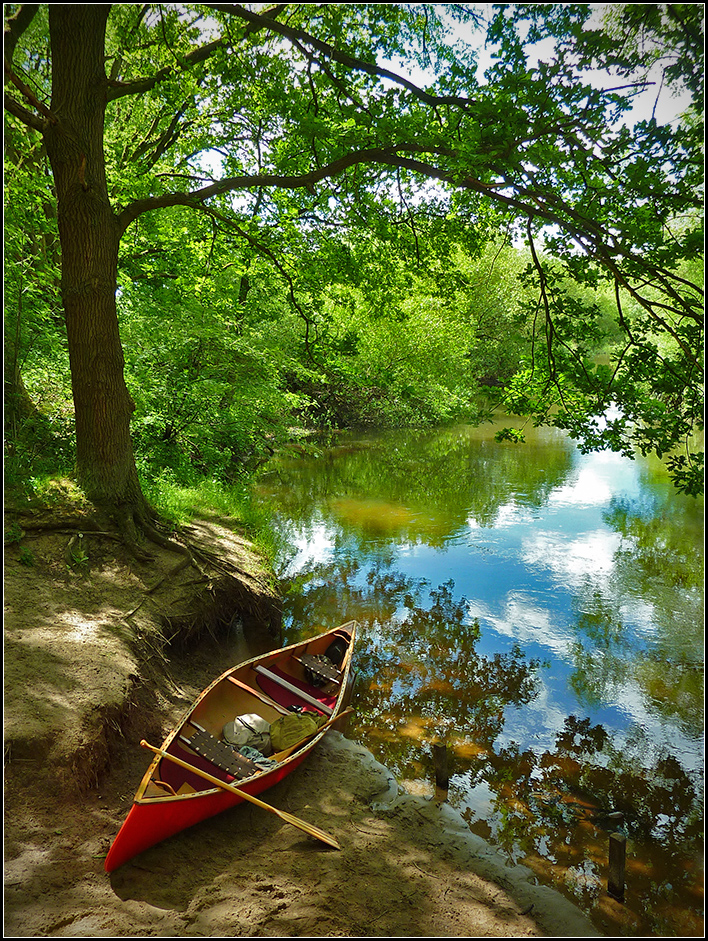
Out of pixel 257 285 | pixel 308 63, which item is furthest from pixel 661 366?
pixel 257 285

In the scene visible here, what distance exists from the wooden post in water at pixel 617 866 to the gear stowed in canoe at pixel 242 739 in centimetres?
228

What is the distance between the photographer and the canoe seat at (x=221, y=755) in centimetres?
491

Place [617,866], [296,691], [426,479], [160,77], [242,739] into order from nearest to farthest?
1. [617,866]
2. [242,739]
3. [296,691]
4. [160,77]
5. [426,479]

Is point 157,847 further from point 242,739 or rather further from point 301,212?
point 301,212

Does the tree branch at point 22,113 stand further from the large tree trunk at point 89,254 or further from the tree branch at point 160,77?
the tree branch at point 160,77

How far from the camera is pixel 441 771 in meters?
5.63

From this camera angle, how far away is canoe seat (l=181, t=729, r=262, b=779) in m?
4.91

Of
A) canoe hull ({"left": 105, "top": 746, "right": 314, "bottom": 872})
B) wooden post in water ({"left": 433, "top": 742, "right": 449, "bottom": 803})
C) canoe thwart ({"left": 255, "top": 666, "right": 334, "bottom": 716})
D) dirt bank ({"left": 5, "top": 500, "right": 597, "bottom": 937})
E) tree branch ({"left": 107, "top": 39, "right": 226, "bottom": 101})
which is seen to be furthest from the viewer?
tree branch ({"left": 107, "top": 39, "right": 226, "bottom": 101})

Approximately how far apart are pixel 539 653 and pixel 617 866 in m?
4.13

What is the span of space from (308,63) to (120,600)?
7.04 m

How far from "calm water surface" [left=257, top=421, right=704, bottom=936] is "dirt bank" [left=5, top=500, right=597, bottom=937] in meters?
0.59

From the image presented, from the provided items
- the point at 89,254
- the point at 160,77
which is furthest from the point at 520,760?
the point at 160,77

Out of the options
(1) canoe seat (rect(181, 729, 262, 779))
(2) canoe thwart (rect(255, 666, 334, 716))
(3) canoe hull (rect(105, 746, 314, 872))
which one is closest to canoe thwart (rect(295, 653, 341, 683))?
(2) canoe thwart (rect(255, 666, 334, 716))

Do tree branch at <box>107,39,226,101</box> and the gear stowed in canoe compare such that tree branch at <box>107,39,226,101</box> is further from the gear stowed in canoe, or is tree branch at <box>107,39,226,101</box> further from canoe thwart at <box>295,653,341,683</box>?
canoe thwart at <box>295,653,341,683</box>
